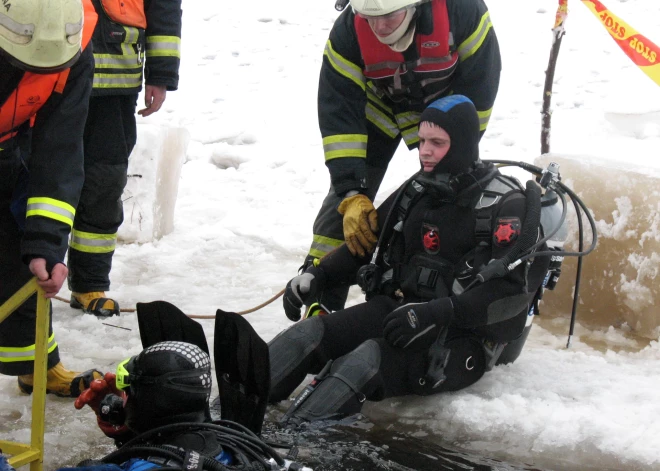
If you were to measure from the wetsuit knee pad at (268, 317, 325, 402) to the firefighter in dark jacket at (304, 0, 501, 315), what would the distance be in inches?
17.5

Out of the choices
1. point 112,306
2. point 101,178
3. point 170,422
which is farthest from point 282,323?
point 170,422

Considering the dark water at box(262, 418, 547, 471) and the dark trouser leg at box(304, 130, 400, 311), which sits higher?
the dark trouser leg at box(304, 130, 400, 311)

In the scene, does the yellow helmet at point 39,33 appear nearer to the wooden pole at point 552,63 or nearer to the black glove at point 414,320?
the black glove at point 414,320

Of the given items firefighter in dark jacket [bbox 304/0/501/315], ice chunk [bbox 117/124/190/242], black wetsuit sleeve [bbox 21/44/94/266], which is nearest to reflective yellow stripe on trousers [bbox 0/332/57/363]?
black wetsuit sleeve [bbox 21/44/94/266]

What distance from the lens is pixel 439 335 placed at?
365cm

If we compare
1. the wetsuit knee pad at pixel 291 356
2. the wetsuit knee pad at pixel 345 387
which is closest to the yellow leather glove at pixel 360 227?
the wetsuit knee pad at pixel 291 356

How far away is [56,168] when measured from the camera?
3.11 m

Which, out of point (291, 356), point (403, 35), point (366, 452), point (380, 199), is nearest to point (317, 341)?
point (291, 356)

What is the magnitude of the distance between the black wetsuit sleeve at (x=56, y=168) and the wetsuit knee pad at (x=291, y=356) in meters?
0.99

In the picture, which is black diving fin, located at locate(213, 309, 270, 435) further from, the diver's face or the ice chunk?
the ice chunk

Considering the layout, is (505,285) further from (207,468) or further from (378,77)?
(207,468)

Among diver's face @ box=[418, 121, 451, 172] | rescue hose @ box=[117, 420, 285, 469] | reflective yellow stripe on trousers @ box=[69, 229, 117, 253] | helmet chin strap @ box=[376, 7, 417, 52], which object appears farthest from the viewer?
reflective yellow stripe on trousers @ box=[69, 229, 117, 253]

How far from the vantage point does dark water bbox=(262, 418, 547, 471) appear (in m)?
3.22

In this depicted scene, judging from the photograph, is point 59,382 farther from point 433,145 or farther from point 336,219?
point 433,145
